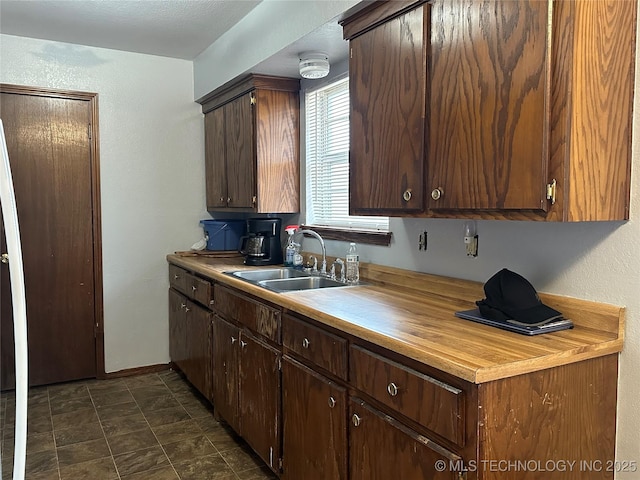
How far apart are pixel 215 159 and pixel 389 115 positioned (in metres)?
2.22

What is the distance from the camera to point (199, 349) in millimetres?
3377

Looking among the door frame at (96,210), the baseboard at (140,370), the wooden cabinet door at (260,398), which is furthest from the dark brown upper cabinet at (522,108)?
the baseboard at (140,370)

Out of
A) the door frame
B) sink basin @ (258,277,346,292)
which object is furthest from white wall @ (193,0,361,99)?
sink basin @ (258,277,346,292)

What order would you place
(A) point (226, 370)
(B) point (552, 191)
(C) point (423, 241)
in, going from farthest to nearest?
(A) point (226, 370) → (C) point (423, 241) → (B) point (552, 191)

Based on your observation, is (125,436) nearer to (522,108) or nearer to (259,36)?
(259,36)

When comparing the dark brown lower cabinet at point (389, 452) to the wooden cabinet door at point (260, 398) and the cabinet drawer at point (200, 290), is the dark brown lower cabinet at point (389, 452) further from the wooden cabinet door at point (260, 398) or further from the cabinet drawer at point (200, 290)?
the cabinet drawer at point (200, 290)

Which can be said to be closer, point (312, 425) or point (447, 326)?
point (447, 326)

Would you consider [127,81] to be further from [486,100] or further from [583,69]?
[583,69]

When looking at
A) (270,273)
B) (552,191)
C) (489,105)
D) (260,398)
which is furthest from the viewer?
(270,273)

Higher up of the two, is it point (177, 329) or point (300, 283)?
point (300, 283)

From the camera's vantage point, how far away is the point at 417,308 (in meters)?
1.99

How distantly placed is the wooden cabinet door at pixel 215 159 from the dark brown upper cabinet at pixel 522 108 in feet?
7.00

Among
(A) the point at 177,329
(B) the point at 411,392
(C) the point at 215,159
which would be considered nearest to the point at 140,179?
(C) the point at 215,159

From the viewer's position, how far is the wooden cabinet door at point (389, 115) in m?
1.86
